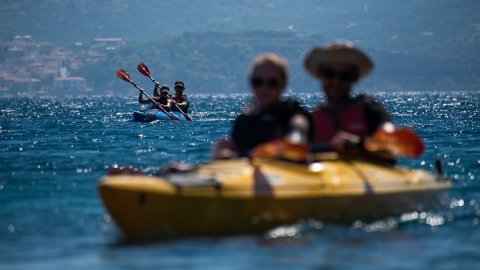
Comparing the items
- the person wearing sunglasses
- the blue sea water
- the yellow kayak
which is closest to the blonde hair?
the person wearing sunglasses

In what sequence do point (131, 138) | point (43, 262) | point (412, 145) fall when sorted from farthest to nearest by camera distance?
1. point (131, 138)
2. point (412, 145)
3. point (43, 262)

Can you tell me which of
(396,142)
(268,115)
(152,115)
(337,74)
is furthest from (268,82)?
(152,115)

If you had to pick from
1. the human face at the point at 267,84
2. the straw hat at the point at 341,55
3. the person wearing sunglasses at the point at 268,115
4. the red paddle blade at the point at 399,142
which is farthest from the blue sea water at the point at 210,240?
the straw hat at the point at 341,55

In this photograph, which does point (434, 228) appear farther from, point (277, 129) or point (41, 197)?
point (41, 197)

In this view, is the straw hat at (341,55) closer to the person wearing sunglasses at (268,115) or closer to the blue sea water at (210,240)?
the person wearing sunglasses at (268,115)

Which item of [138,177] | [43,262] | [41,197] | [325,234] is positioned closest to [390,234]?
[325,234]

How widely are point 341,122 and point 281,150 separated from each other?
1.88m

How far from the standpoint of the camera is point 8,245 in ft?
42.9

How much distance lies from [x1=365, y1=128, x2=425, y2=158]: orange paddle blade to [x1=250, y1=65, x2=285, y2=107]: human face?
1.40 metres

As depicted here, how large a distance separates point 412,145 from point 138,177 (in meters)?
3.66

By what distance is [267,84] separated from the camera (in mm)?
13797

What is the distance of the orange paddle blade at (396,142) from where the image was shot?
48.2ft

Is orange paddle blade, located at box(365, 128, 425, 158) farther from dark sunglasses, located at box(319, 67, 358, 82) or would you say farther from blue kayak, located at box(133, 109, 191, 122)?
blue kayak, located at box(133, 109, 191, 122)

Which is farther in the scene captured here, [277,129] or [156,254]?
[277,129]
